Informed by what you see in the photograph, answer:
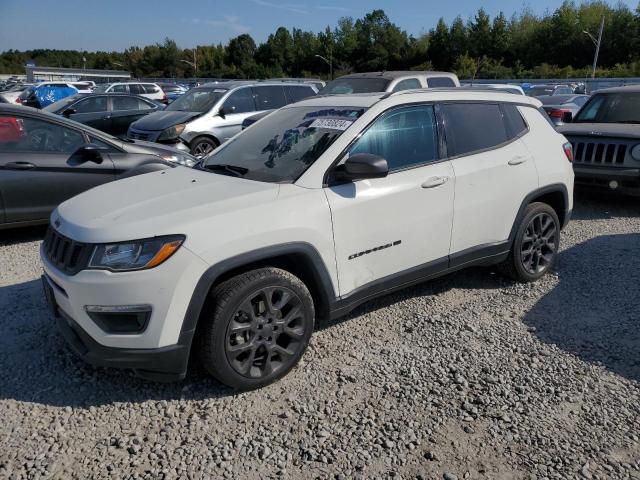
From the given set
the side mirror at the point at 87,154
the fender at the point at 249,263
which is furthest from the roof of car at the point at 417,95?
the side mirror at the point at 87,154

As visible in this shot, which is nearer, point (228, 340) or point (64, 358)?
point (228, 340)

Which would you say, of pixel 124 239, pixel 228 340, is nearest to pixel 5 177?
pixel 124 239

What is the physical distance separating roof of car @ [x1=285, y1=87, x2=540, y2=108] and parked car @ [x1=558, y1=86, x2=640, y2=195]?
3182 mm

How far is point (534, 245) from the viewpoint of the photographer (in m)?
4.65

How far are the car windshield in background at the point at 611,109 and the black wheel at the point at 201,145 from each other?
21.5ft

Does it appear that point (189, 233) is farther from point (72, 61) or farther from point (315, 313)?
point (72, 61)

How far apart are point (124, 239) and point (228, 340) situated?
784 mm

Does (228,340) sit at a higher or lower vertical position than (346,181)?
lower

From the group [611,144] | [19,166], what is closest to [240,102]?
[19,166]

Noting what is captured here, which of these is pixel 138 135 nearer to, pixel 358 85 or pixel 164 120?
pixel 164 120

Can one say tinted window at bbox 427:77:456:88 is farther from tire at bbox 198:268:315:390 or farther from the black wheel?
tire at bbox 198:268:315:390

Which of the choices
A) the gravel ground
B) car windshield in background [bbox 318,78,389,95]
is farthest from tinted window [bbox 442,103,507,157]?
car windshield in background [bbox 318,78,389,95]

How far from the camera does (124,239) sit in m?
2.76

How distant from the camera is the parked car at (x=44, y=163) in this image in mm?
5598
